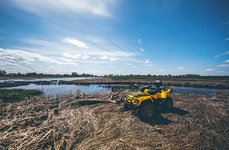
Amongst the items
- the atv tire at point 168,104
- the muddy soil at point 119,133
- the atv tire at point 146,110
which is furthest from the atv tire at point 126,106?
the atv tire at point 168,104

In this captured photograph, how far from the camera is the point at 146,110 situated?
638 centimetres

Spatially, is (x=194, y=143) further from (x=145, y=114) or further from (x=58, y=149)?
(x=58, y=149)

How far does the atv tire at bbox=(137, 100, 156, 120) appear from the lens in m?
6.26

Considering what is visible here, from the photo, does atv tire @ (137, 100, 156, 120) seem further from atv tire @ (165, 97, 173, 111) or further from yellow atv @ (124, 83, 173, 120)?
atv tire @ (165, 97, 173, 111)

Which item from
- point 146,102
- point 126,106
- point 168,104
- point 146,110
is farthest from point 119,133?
point 168,104

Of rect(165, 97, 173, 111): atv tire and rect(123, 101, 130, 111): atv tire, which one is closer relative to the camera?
rect(123, 101, 130, 111): atv tire

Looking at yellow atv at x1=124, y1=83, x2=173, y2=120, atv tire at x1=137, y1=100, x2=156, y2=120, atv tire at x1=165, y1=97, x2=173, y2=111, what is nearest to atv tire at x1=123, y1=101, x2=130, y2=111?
yellow atv at x1=124, y1=83, x2=173, y2=120

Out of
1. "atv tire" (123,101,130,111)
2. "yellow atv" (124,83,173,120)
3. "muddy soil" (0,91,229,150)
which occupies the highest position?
"yellow atv" (124,83,173,120)

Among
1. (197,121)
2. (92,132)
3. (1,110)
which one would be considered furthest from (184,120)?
(1,110)

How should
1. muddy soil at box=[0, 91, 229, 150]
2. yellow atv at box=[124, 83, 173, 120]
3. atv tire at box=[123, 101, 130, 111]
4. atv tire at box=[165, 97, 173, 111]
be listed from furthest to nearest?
atv tire at box=[165, 97, 173, 111], atv tire at box=[123, 101, 130, 111], yellow atv at box=[124, 83, 173, 120], muddy soil at box=[0, 91, 229, 150]

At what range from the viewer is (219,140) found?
4547mm

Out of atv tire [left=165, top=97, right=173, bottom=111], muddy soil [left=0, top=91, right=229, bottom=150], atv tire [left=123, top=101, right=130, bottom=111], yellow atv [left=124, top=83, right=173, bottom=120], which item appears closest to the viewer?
muddy soil [left=0, top=91, right=229, bottom=150]

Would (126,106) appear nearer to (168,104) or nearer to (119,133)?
(119,133)

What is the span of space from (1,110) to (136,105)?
8.96m
